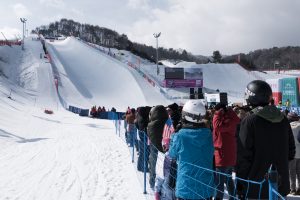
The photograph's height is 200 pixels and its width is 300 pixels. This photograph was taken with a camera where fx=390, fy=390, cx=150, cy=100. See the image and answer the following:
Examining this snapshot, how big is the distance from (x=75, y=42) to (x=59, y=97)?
3594 cm

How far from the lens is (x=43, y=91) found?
50688 millimetres

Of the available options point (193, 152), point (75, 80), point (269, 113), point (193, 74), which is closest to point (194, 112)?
point (193, 152)

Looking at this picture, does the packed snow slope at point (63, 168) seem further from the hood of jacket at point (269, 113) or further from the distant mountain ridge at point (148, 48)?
the distant mountain ridge at point (148, 48)

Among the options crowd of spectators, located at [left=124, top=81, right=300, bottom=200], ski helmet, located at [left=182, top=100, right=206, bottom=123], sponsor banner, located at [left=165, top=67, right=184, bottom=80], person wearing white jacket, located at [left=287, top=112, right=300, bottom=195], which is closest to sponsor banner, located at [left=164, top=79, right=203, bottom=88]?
sponsor banner, located at [left=165, top=67, right=184, bottom=80]

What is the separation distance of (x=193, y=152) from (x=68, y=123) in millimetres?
24825

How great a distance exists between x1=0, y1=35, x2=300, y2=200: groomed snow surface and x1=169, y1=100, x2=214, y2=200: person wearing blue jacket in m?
3.34

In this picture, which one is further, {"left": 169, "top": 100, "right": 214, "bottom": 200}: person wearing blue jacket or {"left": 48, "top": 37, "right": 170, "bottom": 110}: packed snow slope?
{"left": 48, "top": 37, "right": 170, "bottom": 110}: packed snow slope

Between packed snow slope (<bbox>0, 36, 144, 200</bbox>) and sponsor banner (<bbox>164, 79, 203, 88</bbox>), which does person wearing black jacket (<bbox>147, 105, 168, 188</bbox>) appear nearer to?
packed snow slope (<bbox>0, 36, 144, 200</bbox>)

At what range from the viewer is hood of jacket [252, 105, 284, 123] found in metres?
3.95

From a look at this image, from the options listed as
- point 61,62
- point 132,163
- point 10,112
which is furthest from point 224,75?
point 132,163

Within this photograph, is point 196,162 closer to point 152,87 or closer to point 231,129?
point 231,129

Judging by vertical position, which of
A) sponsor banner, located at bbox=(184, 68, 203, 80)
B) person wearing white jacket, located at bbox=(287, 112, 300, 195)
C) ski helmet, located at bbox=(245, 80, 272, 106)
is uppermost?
sponsor banner, located at bbox=(184, 68, 203, 80)

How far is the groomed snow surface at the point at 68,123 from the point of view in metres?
8.83

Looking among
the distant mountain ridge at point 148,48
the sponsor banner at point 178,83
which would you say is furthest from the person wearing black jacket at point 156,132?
the distant mountain ridge at point 148,48
